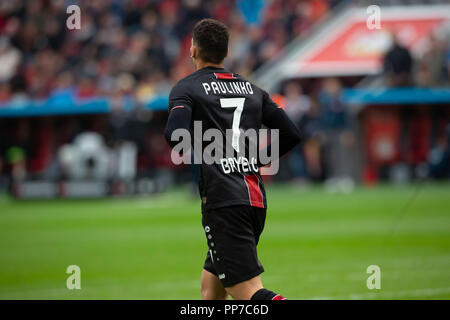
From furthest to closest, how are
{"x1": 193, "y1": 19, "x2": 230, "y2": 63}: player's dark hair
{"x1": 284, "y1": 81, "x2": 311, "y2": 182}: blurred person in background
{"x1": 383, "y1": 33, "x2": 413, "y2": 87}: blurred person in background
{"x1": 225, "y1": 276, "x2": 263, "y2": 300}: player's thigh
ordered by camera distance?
1. {"x1": 284, "y1": 81, "x2": 311, "y2": 182}: blurred person in background
2. {"x1": 383, "y1": 33, "x2": 413, "y2": 87}: blurred person in background
3. {"x1": 193, "y1": 19, "x2": 230, "y2": 63}: player's dark hair
4. {"x1": 225, "y1": 276, "x2": 263, "y2": 300}: player's thigh

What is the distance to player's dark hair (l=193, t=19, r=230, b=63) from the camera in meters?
4.71

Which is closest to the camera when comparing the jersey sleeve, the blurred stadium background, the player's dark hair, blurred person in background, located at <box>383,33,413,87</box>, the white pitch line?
the jersey sleeve

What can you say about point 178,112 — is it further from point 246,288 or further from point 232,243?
point 246,288

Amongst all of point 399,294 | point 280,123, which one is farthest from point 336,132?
point 280,123

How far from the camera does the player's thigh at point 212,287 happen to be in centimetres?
488

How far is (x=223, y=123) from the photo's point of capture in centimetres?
465

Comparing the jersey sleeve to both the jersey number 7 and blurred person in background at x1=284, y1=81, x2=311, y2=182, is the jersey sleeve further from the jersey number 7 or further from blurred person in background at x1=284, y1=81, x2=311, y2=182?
blurred person in background at x1=284, y1=81, x2=311, y2=182

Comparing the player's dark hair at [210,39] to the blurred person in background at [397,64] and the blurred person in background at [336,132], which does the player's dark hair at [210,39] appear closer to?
the blurred person in background at [397,64]

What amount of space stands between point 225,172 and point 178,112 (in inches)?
17.5

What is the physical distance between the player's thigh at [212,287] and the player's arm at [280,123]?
861 mm

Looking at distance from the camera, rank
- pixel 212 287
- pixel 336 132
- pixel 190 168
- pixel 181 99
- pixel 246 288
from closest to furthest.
Result: 1. pixel 246 288
2. pixel 181 99
3. pixel 212 287
4. pixel 336 132
5. pixel 190 168

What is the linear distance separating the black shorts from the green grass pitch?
2.74 metres

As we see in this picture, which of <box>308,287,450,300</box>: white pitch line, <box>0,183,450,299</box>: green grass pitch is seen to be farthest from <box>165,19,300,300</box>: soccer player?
<box>0,183,450,299</box>: green grass pitch

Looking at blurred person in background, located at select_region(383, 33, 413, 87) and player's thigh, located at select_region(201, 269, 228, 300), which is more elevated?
blurred person in background, located at select_region(383, 33, 413, 87)
